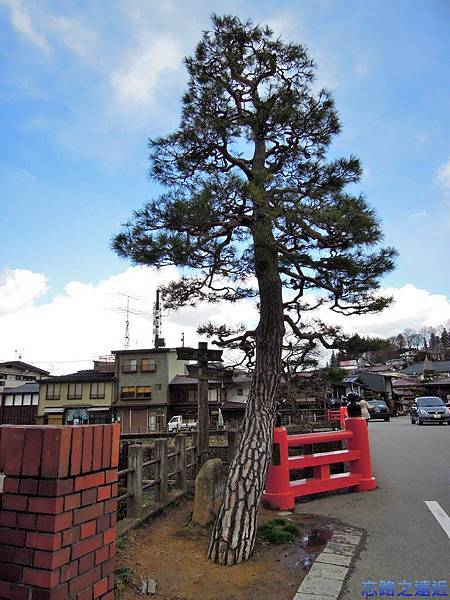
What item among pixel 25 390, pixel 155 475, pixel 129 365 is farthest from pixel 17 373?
pixel 155 475

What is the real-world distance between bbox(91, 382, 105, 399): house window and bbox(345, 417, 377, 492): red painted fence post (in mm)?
31271

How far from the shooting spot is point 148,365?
35.5m

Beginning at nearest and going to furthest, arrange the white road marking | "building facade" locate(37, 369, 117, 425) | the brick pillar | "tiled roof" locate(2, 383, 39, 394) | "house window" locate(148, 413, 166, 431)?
the brick pillar < the white road marking < "house window" locate(148, 413, 166, 431) < "building facade" locate(37, 369, 117, 425) < "tiled roof" locate(2, 383, 39, 394)

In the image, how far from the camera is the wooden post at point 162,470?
647 cm

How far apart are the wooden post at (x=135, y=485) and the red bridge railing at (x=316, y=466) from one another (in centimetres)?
171

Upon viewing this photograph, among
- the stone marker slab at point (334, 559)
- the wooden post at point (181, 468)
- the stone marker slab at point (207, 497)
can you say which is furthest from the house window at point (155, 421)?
the stone marker slab at point (334, 559)

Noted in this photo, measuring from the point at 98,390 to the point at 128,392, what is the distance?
264 cm

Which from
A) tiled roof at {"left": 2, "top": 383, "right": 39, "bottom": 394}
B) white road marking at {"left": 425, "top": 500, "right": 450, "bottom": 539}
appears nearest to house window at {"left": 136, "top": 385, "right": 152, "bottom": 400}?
tiled roof at {"left": 2, "top": 383, "right": 39, "bottom": 394}

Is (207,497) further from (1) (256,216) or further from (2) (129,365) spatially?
(2) (129,365)

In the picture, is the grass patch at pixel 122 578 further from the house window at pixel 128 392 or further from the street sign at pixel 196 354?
the house window at pixel 128 392

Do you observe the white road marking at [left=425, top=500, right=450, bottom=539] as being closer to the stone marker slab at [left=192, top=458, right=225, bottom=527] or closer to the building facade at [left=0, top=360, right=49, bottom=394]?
the stone marker slab at [left=192, top=458, right=225, bottom=527]

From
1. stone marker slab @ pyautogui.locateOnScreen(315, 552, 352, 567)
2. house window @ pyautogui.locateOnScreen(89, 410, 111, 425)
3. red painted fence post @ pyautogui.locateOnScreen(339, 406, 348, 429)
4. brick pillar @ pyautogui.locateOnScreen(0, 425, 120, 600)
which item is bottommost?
stone marker slab @ pyautogui.locateOnScreen(315, 552, 352, 567)

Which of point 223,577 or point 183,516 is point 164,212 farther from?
point 183,516

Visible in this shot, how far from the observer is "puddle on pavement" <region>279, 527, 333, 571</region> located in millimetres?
3963
